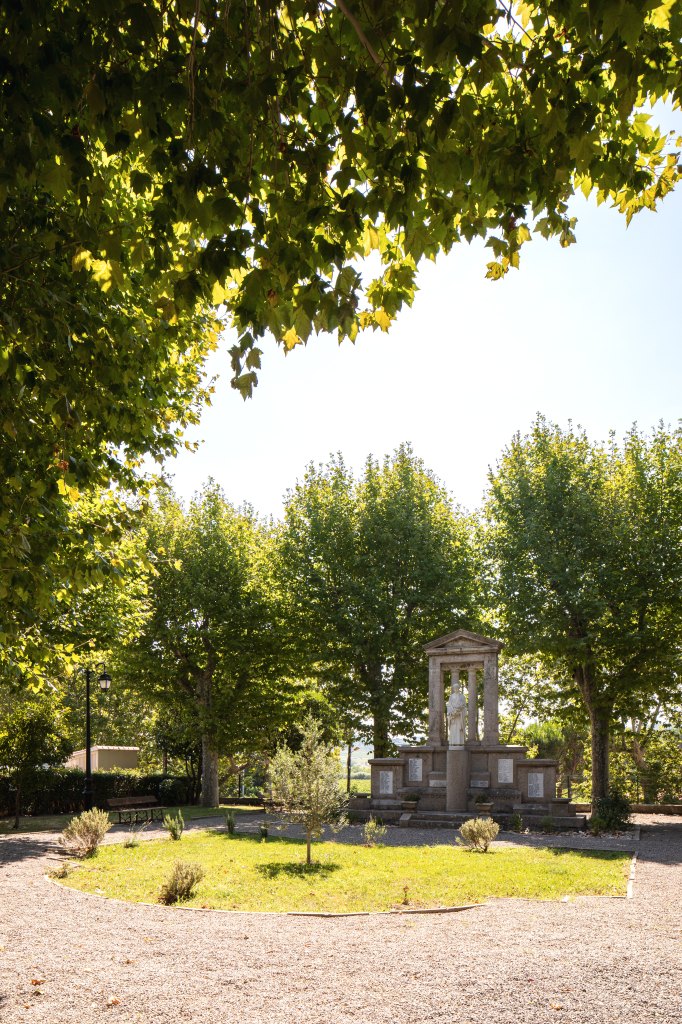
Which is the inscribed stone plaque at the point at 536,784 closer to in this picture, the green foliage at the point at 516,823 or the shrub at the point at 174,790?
the green foliage at the point at 516,823

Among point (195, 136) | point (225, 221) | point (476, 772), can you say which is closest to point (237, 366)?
point (225, 221)

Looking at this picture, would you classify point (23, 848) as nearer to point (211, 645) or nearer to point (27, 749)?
point (27, 749)

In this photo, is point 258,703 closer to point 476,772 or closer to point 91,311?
point 476,772

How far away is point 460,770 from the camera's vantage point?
2441 centimetres

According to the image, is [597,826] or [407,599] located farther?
[407,599]

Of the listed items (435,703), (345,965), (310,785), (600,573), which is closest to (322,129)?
(345,965)

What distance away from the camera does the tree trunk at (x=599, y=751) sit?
2523 cm

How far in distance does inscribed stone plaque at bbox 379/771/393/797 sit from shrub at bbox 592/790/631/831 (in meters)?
6.57

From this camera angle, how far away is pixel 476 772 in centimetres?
2520

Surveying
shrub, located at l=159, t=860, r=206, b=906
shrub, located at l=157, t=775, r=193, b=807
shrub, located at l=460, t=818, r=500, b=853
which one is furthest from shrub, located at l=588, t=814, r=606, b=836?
shrub, located at l=157, t=775, r=193, b=807

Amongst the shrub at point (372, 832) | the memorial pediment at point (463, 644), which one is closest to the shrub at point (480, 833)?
the shrub at point (372, 832)

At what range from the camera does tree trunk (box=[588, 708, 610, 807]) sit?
2523 cm

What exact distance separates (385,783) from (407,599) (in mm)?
7062

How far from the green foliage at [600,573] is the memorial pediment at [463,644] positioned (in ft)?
3.28
